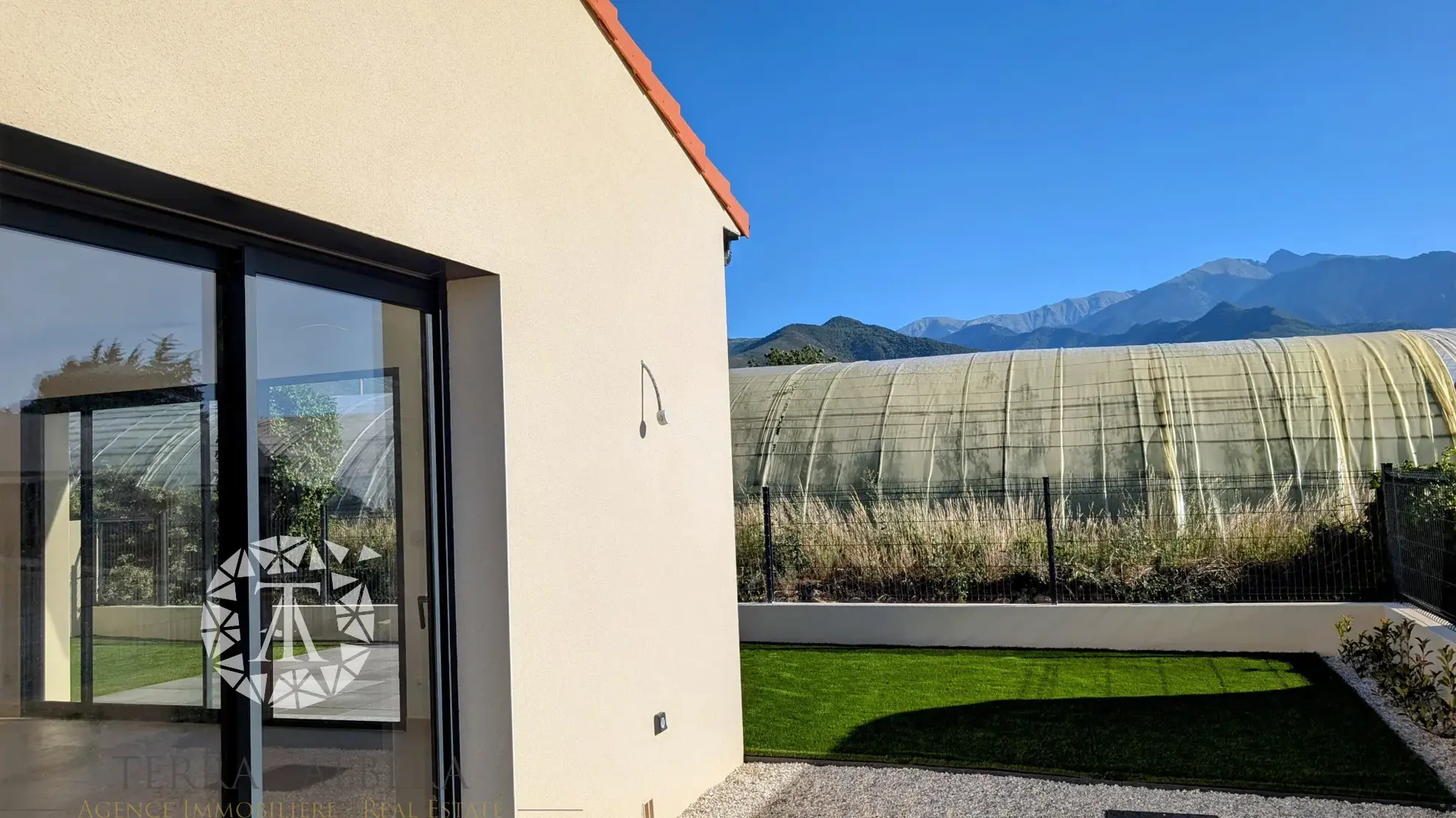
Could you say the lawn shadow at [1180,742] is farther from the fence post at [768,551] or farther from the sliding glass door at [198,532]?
the sliding glass door at [198,532]

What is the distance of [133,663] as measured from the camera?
246 cm

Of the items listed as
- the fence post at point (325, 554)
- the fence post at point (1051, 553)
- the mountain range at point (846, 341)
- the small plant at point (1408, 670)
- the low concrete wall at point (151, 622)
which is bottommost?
the small plant at point (1408, 670)

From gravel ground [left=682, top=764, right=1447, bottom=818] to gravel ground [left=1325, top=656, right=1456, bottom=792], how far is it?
759 mm

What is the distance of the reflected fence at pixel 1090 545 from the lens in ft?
31.3

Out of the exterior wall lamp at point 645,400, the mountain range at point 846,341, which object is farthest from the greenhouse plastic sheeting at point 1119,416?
the mountain range at point 846,341

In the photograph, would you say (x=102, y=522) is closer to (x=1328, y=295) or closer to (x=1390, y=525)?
(x=1390, y=525)

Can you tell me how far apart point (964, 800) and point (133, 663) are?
4.17m

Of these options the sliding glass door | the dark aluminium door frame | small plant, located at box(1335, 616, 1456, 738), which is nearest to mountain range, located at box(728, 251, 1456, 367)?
small plant, located at box(1335, 616, 1456, 738)

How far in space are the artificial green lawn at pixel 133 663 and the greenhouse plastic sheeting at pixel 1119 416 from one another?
11.4 m

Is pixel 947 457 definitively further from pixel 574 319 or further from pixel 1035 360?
pixel 574 319

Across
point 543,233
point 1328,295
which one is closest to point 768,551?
point 543,233

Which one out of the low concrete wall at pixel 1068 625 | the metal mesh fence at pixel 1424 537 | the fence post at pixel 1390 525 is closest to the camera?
the metal mesh fence at pixel 1424 537

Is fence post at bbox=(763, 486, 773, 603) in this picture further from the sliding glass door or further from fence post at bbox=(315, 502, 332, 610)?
fence post at bbox=(315, 502, 332, 610)

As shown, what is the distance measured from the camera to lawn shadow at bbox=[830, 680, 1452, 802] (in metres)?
5.46
